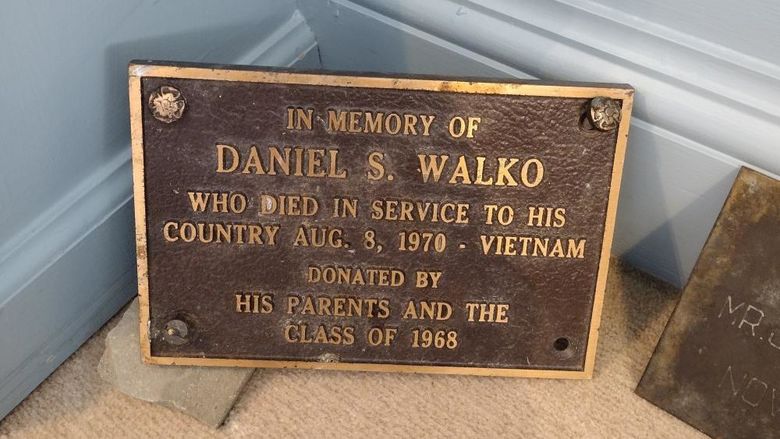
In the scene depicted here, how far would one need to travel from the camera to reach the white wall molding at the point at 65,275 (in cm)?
88

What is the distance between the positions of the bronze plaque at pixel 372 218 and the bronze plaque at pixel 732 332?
9 centimetres

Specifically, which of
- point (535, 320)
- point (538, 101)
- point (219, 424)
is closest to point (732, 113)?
point (538, 101)

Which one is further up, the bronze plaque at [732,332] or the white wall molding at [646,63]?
the white wall molding at [646,63]

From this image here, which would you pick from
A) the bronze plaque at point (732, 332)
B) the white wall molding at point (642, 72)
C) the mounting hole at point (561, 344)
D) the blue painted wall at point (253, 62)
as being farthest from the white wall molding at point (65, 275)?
the bronze plaque at point (732, 332)

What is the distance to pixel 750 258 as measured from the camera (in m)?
0.86

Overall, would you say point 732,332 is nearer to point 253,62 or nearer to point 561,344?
point 561,344

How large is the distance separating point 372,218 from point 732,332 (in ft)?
1.24

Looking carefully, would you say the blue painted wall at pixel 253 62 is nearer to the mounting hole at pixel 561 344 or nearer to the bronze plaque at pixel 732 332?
the bronze plaque at pixel 732 332

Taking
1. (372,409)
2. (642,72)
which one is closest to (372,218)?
(372,409)

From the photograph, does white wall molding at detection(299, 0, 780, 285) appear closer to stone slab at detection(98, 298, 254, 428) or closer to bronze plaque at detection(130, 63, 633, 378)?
bronze plaque at detection(130, 63, 633, 378)

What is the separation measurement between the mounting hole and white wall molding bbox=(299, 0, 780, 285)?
173 millimetres

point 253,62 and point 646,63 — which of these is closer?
point 646,63

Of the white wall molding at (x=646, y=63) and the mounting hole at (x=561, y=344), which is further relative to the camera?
the mounting hole at (x=561, y=344)

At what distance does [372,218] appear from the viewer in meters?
0.91
